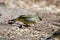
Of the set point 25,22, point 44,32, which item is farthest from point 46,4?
point 44,32

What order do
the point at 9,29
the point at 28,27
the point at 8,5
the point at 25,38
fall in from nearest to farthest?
the point at 25,38 → the point at 9,29 → the point at 28,27 → the point at 8,5

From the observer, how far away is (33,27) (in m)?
6.36

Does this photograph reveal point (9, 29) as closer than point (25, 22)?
Yes

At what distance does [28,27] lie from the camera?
628 centimetres

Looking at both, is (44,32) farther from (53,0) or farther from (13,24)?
(53,0)

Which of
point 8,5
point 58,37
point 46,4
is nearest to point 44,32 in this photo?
point 58,37

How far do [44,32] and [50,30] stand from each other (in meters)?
0.36

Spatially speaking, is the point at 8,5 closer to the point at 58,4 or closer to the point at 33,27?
the point at 58,4

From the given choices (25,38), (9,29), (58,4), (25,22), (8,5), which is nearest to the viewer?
(25,38)

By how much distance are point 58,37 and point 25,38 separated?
2.51ft

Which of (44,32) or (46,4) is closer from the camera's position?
(44,32)

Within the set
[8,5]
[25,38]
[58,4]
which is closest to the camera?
[25,38]

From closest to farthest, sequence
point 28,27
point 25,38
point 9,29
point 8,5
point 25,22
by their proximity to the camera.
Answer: point 25,38, point 9,29, point 28,27, point 25,22, point 8,5

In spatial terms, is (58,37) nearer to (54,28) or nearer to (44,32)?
(44,32)
